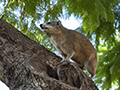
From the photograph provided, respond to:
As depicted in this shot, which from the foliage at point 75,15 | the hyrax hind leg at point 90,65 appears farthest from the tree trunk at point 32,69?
the foliage at point 75,15

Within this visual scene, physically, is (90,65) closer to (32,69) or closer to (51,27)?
(51,27)

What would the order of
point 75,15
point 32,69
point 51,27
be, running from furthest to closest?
point 75,15, point 51,27, point 32,69

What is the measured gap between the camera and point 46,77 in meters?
1.93

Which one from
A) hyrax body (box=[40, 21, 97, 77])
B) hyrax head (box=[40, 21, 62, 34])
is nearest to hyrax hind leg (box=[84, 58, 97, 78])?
hyrax body (box=[40, 21, 97, 77])

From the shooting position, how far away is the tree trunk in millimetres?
1916

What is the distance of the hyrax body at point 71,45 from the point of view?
288cm

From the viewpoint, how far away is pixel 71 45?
2.91 metres

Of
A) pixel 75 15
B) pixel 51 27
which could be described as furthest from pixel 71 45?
pixel 75 15

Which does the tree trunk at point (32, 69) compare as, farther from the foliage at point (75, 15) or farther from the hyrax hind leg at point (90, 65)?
the foliage at point (75, 15)

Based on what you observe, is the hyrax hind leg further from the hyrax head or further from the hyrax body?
the hyrax head

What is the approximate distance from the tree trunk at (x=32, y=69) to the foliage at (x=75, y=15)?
1.02 metres

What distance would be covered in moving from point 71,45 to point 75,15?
69 cm

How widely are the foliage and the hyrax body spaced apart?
0.44 metres

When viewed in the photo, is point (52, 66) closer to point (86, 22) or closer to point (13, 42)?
point (13, 42)
